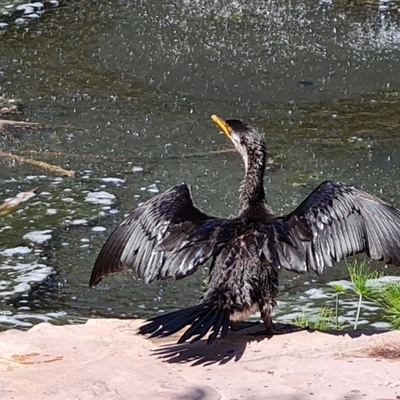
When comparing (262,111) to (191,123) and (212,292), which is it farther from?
(212,292)

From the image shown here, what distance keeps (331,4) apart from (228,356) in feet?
27.7

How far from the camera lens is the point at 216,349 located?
4.60 meters

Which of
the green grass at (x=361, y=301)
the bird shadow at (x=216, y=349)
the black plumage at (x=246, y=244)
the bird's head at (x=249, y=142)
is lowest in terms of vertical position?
→ the green grass at (x=361, y=301)

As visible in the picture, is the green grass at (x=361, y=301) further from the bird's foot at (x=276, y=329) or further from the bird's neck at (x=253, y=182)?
the bird's neck at (x=253, y=182)

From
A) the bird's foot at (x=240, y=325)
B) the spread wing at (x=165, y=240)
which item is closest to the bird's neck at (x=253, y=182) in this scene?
the spread wing at (x=165, y=240)

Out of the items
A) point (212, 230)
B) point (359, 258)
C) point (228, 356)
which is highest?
point (212, 230)

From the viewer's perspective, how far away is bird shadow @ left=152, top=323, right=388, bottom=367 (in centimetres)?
445

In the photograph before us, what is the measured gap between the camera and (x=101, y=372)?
169 inches

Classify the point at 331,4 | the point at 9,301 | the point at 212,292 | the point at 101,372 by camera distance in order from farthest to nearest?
the point at 331,4, the point at 9,301, the point at 212,292, the point at 101,372

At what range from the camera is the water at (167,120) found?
21.5ft

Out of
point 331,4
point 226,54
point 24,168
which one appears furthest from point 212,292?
point 331,4

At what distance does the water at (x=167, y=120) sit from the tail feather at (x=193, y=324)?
1.60 metres

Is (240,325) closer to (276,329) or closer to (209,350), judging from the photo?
(276,329)

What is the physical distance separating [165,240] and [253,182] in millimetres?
599
